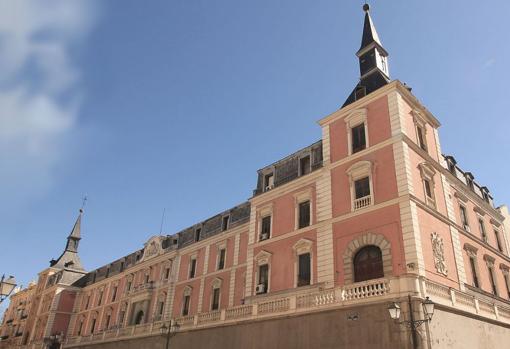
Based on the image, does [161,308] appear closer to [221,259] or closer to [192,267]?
[192,267]

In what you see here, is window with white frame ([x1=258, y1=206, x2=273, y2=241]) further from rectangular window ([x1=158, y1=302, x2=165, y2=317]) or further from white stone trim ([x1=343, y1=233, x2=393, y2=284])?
rectangular window ([x1=158, y1=302, x2=165, y2=317])

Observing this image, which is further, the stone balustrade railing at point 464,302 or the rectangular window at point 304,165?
the rectangular window at point 304,165

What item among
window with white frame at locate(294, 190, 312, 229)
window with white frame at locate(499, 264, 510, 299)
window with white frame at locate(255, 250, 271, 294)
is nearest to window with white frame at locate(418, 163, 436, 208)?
window with white frame at locate(294, 190, 312, 229)

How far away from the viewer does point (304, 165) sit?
2752 centimetres

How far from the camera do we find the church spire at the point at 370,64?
84.4 feet

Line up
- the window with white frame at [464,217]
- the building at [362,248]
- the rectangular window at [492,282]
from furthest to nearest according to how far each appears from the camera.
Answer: the window with white frame at [464,217], the rectangular window at [492,282], the building at [362,248]

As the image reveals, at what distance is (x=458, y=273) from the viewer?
21.5 metres

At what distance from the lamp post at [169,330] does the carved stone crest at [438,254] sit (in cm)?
1731

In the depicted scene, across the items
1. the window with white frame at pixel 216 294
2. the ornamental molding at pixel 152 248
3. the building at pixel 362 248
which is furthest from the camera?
the ornamental molding at pixel 152 248

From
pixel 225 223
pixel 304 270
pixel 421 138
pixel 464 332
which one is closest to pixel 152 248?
pixel 225 223

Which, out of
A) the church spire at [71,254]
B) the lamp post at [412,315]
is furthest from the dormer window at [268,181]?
the church spire at [71,254]

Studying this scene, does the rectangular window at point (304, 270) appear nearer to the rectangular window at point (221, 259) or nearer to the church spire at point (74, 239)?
the rectangular window at point (221, 259)

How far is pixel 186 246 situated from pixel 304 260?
18393mm

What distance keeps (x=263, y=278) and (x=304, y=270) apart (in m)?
3.49
